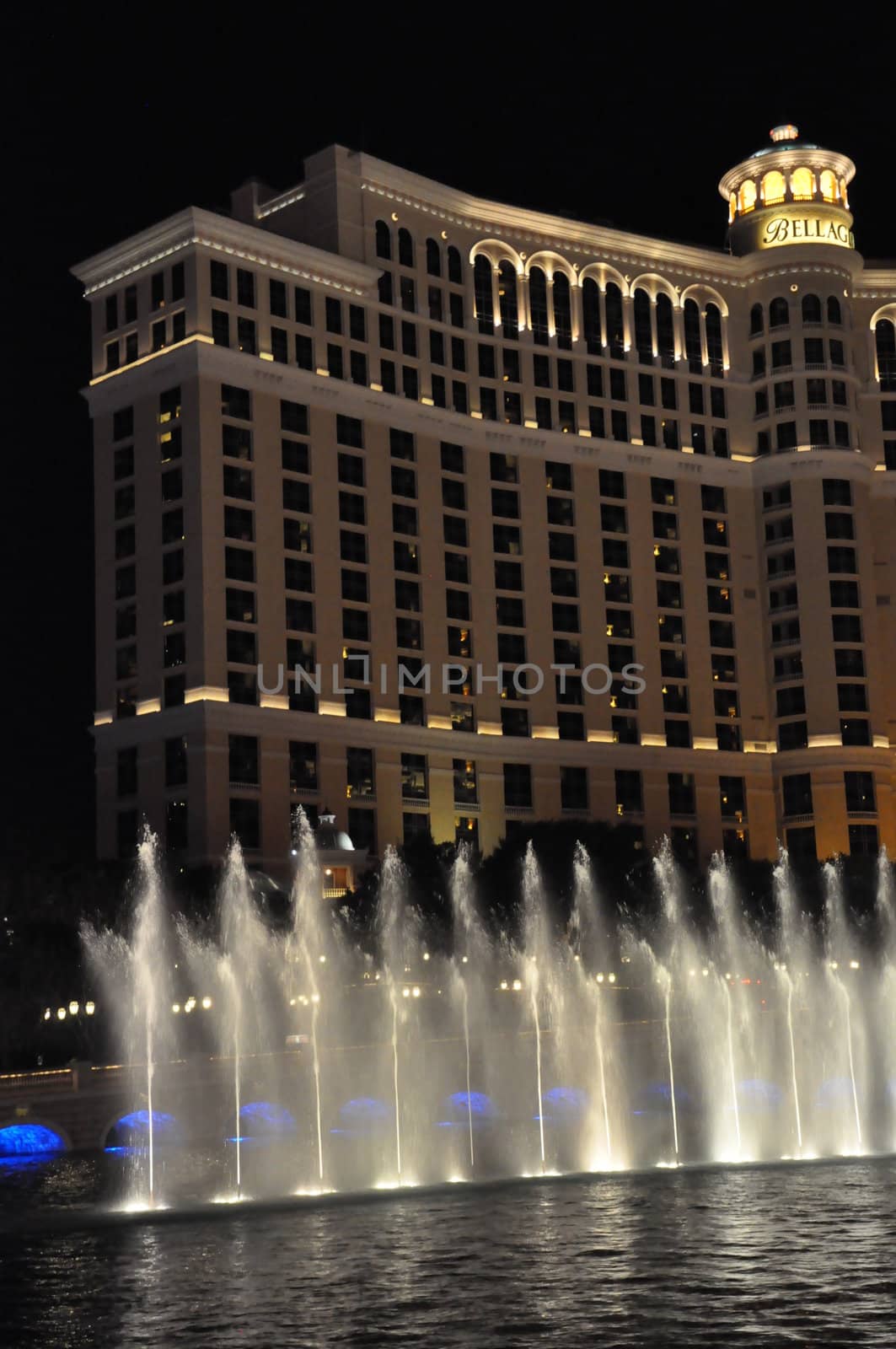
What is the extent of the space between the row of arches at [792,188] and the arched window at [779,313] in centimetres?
722

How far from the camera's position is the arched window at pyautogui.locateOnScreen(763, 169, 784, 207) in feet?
464

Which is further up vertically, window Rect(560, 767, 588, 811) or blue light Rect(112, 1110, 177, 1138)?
window Rect(560, 767, 588, 811)

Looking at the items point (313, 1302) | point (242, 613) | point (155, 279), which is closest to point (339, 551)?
point (242, 613)

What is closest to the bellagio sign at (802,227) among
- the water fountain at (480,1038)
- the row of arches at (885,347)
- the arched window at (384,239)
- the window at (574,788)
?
the row of arches at (885,347)

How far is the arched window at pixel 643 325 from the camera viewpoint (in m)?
137

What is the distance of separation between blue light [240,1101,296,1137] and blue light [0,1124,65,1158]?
7658 mm

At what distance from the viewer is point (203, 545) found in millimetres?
111250

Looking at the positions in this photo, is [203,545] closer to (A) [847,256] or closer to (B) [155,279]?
(B) [155,279]

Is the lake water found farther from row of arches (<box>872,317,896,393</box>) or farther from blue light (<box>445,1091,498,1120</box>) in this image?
row of arches (<box>872,317,896,393</box>)


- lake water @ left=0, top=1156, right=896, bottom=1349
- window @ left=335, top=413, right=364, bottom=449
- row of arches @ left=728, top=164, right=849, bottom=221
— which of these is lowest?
lake water @ left=0, top=1156, right=896, bottom=1349

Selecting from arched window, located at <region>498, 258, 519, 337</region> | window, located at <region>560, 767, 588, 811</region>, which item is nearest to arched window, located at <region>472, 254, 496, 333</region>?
arched window, located at <region>498, 258, 519, 337</region>

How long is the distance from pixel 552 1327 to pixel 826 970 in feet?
196

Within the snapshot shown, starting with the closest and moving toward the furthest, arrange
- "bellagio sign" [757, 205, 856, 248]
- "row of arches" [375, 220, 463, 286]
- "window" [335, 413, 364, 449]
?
1. "window" [335, 413, 364, 449]
2. "row of arches" [375, 220, 463, 286]
3. "bellagio sign" [757, 205, 856, 248]

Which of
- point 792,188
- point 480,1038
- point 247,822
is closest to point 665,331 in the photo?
point 792,188
